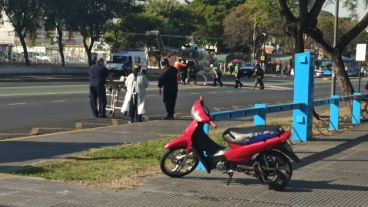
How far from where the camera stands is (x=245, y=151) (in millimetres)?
7910

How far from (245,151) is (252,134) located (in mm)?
240

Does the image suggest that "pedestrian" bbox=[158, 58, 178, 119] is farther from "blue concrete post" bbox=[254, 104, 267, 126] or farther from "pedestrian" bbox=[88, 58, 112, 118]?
"blue concrete post" bbox=[254, 104, 267, 126]

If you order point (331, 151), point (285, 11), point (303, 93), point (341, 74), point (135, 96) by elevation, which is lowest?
point (331, 151)

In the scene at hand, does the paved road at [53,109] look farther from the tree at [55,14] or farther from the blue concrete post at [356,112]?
the tree at [55,14]

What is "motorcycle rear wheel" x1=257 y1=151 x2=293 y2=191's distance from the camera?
783cm

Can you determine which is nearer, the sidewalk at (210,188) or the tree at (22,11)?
the sidewalk at (210,188)

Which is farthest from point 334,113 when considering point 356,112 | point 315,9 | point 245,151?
point 245,151

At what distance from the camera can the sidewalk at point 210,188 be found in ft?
23.3

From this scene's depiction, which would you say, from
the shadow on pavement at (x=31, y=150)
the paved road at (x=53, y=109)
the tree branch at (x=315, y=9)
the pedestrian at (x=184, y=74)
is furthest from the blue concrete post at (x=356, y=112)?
the pedestrian at (x=184, y=74)

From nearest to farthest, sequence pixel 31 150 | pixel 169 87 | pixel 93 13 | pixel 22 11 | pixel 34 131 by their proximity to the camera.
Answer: pixel 31 150 → pixel 34 131 → pixel 169 87 → pixel 22 11 → pixel 93 13

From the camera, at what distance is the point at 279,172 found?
7855 millimetres

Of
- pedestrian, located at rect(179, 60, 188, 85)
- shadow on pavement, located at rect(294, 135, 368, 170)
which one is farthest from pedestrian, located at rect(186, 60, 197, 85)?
shadow on pavement, located at rect(294, 135, 368, 170)

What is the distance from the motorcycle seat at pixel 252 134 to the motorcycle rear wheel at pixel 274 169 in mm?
231

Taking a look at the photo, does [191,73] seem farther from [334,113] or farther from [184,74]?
[334,113]
